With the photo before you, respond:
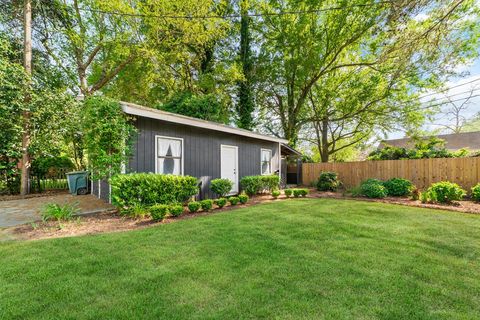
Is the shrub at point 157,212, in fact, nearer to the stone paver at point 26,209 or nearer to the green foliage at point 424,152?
the stone paver at point 26,209

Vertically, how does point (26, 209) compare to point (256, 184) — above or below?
below

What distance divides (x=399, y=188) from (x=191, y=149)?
7928 millimetres

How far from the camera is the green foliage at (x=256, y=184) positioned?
29.2 feet

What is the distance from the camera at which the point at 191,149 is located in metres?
7.46

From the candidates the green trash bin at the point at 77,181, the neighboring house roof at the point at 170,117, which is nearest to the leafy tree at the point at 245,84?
the neighboring house roof at the point at 170,117

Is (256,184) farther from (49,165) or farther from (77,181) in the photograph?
(49,165)

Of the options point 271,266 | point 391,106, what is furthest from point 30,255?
point 391,106

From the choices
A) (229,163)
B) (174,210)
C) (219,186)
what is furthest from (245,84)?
(174,210)

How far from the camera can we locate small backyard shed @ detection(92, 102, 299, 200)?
6.20m

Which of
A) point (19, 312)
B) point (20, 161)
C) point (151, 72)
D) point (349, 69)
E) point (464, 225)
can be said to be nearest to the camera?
point (19, 312)

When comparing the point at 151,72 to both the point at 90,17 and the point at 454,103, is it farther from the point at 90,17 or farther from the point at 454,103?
the point at 454,103

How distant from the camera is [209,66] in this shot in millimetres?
15875

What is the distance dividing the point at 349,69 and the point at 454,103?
741 cm

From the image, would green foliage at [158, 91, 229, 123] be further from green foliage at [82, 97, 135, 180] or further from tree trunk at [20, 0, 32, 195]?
green foliage at [82, 97, 135, 180]
